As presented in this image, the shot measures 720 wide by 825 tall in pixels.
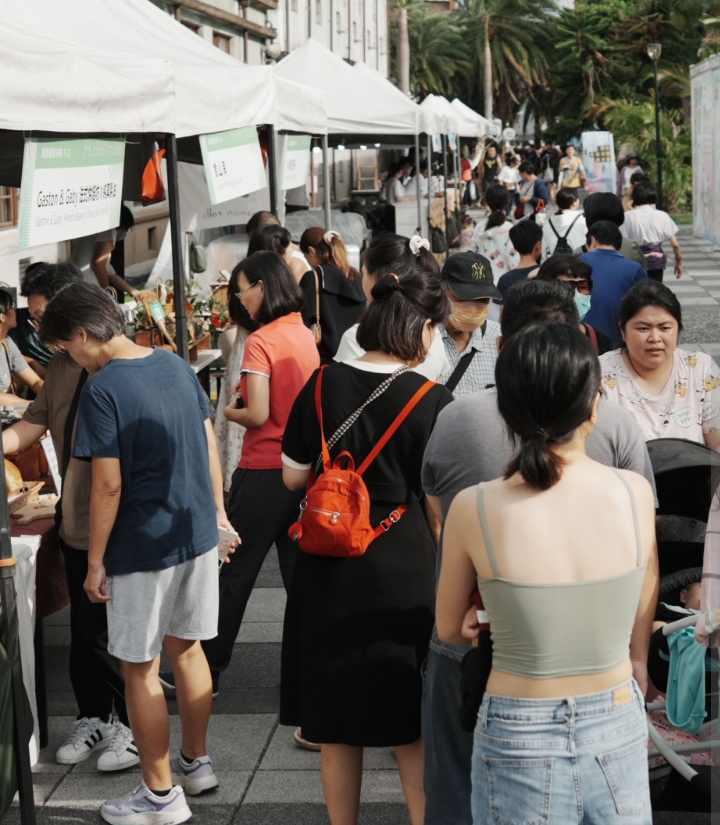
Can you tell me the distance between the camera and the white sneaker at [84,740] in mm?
4340

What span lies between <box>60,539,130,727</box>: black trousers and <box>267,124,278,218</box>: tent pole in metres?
A: 5.03

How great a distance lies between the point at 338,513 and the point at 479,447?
1.58 feet

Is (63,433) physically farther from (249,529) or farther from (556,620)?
(556,620)

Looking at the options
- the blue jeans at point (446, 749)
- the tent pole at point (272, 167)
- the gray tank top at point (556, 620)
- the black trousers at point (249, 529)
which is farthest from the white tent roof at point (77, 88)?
the tent pole at point (272, 167)

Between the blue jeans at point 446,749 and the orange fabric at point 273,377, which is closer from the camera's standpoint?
the blue jeans at point 446,749

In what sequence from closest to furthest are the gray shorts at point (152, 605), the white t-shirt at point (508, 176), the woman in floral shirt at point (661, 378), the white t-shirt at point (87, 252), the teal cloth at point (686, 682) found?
the teal cloth at point (686, 682) < the gray shorts at point (152, 605) < the woman in floral shirt at point (661, 378) < the white t-shirt at point (87, 252) < the white t-shirt at point (508, 176)

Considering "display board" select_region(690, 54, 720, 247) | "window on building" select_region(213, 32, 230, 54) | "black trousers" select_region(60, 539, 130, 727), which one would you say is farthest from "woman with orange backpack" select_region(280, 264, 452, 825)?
"window on building" select_region(213, 32, 230, 54)

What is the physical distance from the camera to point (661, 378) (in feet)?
14.4

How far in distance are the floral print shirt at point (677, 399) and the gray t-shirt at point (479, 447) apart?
4.38 ft

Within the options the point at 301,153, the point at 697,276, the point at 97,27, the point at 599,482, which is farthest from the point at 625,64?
the point at 599,482

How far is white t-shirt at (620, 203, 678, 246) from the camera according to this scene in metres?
10.8

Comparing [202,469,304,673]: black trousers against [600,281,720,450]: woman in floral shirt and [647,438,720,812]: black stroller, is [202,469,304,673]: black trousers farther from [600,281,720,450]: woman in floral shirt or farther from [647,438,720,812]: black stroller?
[647,438,720,812]: black stroller

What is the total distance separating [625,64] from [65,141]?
56573 millimetres

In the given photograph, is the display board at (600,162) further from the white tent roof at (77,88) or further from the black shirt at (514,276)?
the white tent roof at (77,88)
